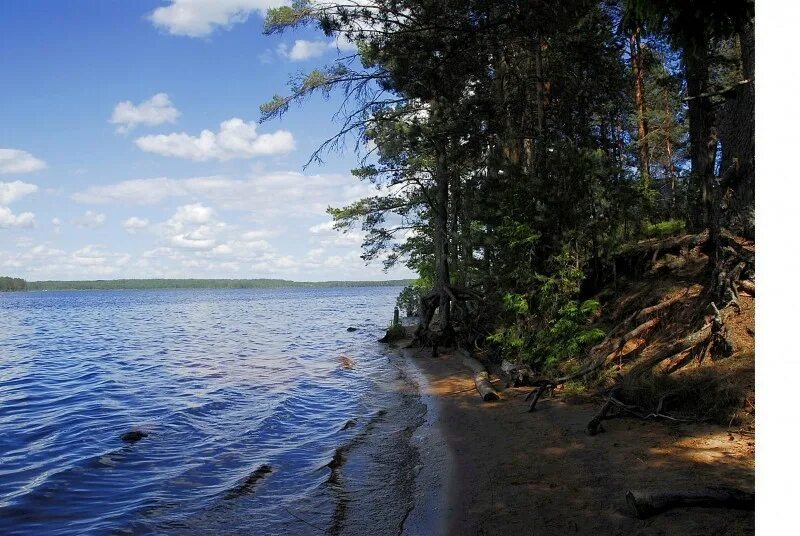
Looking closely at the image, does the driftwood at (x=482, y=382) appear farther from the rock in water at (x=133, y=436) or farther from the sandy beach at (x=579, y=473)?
the rock in water at (x=133, y=436)

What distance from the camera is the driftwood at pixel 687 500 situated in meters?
4.86

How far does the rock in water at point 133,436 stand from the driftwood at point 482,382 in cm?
690

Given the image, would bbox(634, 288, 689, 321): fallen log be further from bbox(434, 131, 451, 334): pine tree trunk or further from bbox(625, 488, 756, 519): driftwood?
bbox(434, 131, 451, 334): pine tree trunk

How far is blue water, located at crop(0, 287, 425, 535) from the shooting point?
6914mm

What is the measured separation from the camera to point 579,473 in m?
6.73

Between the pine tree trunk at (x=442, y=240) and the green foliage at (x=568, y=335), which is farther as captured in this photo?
the pine tree trunk at (x=442, y=240)

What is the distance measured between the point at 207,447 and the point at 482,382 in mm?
6060

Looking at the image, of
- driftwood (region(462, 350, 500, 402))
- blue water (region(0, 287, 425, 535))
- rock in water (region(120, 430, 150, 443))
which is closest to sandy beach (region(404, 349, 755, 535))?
blue water (region(0, 287, 425, 535))

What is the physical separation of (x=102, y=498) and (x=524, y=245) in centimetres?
965

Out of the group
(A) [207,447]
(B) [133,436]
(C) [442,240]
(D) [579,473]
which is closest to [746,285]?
(D) [579,473]

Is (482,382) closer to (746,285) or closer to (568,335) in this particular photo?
(568,335)

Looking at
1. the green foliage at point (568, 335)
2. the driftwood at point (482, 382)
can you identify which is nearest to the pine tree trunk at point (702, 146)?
the green foliage at point (568, 335)

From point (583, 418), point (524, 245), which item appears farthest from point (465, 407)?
point (524, 245)

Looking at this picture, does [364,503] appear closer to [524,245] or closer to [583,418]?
[583,418]
